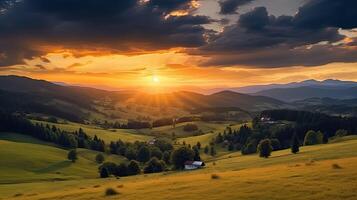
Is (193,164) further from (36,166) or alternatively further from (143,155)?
(143,155)

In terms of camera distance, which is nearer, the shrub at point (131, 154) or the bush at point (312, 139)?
the bush at point (312, 139)

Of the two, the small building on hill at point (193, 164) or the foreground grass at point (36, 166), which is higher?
the small building on hill at point (193, 164)

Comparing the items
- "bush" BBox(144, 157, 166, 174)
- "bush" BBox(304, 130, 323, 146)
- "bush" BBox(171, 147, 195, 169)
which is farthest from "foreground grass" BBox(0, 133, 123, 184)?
"bush" BBox(304, 130, 323, 146)

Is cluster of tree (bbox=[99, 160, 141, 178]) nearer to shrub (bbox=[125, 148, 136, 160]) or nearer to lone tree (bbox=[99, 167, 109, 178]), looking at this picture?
lone tree (bbox=[99, 167, 109, 178])

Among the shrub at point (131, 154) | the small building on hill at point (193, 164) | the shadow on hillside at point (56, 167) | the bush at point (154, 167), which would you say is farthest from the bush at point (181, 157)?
the shrub at point (131, 154)

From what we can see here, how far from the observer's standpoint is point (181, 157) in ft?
417

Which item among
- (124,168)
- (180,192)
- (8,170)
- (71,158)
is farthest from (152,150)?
(180,192)

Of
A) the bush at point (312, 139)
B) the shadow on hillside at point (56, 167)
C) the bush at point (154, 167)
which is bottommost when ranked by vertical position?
the shadow on hillside at point (56, 167)

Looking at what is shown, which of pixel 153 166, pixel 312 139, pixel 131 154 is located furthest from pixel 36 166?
pixel 312 139

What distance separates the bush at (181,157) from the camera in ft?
414

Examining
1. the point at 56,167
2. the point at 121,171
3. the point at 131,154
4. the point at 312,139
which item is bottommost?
the point at 131,154

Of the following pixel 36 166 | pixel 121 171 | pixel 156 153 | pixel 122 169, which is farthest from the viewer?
pixel 156 153

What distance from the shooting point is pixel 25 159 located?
478 feet

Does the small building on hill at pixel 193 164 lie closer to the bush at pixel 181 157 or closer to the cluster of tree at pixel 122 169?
the bush at pixel 181 157
